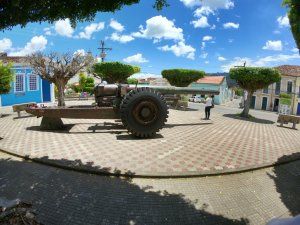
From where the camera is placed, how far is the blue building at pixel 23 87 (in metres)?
20.7

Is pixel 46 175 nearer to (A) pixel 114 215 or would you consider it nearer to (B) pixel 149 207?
(A) pixel 114 215

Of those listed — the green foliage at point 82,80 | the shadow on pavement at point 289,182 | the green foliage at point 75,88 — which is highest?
the green foliage at point 82,80

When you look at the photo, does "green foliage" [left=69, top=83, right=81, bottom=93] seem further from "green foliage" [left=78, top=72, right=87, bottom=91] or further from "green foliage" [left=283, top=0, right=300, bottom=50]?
"green foliage" [left=283, top=0, right=300, bottom=50]

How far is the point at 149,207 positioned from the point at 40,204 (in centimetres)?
199

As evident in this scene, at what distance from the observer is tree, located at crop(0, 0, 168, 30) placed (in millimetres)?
4605

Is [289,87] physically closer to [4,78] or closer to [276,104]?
[276,104]

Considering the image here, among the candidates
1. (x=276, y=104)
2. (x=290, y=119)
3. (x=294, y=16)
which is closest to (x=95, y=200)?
(x=294, y=16)

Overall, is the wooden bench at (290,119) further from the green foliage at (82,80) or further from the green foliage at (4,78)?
the green foliage at (82,80)

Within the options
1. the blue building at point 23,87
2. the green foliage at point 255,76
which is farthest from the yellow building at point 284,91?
the blue building at point 23,87

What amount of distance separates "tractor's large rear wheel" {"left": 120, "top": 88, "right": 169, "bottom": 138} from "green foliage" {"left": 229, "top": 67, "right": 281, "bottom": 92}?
39.8ft

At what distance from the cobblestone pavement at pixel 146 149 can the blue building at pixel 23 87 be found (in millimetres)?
11598

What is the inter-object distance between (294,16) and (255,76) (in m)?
12.6

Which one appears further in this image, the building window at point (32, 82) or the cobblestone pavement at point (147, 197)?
the building window at point (32, 82)

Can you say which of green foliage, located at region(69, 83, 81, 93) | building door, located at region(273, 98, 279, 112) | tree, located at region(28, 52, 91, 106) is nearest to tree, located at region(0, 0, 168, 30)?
tree, located at region(28, 52, 91, 106)
